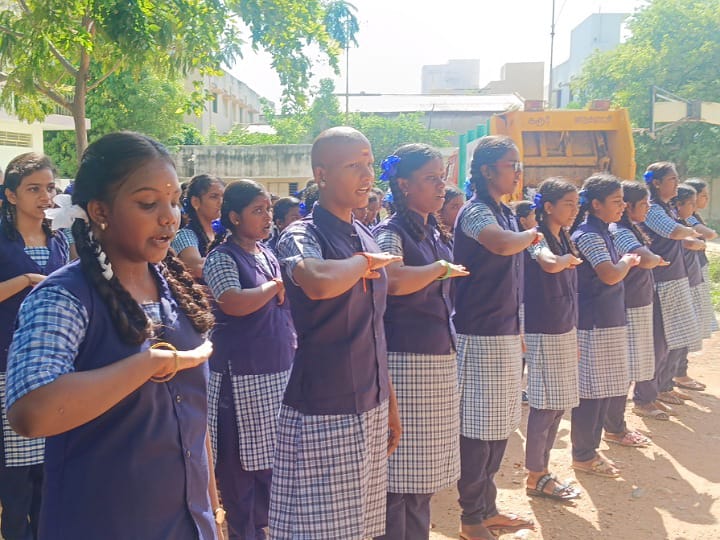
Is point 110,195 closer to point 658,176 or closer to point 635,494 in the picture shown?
point 635,494

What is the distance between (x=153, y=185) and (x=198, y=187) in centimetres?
249

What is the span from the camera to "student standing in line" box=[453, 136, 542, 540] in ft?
11.5

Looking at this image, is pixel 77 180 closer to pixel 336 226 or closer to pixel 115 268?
pixel 115 268

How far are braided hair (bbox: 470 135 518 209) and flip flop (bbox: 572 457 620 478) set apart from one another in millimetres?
2058

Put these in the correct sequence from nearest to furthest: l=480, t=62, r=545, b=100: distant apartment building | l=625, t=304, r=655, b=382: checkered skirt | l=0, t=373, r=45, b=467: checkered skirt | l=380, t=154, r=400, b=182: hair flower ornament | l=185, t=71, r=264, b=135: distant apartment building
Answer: l=0, t=373, r=45, b=467: checkered skirt
l=380, t=154, r=400, b=182: hair flower ornament
l=625, t=304, r=655, b=382: checkered skirt
l=185, t=71, r=264, b=135: distant apartment building
l=480, t=62, r=545, b=100: distant apartment building

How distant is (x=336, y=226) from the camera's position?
2600mm

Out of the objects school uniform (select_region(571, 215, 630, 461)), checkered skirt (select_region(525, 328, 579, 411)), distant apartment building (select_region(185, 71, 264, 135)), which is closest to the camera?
checkered skirt (select_region(525, 328, 579, 411))

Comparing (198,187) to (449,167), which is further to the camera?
(449,167)

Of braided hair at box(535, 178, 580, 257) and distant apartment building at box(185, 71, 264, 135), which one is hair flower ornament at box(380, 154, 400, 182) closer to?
braided hair at box(535, 178, 580, 257)

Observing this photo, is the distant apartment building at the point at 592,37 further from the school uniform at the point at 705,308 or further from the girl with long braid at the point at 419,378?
the girl with long braid at the point at 419,378

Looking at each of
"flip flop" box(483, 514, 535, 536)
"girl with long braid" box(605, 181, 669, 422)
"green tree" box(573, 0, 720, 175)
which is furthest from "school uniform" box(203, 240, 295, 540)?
"green tree" box(573, 0, 720, 175)

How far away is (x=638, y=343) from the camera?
5.11 m

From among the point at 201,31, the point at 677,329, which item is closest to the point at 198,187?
the point at 201,31

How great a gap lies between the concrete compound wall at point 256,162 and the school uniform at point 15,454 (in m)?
18.4
